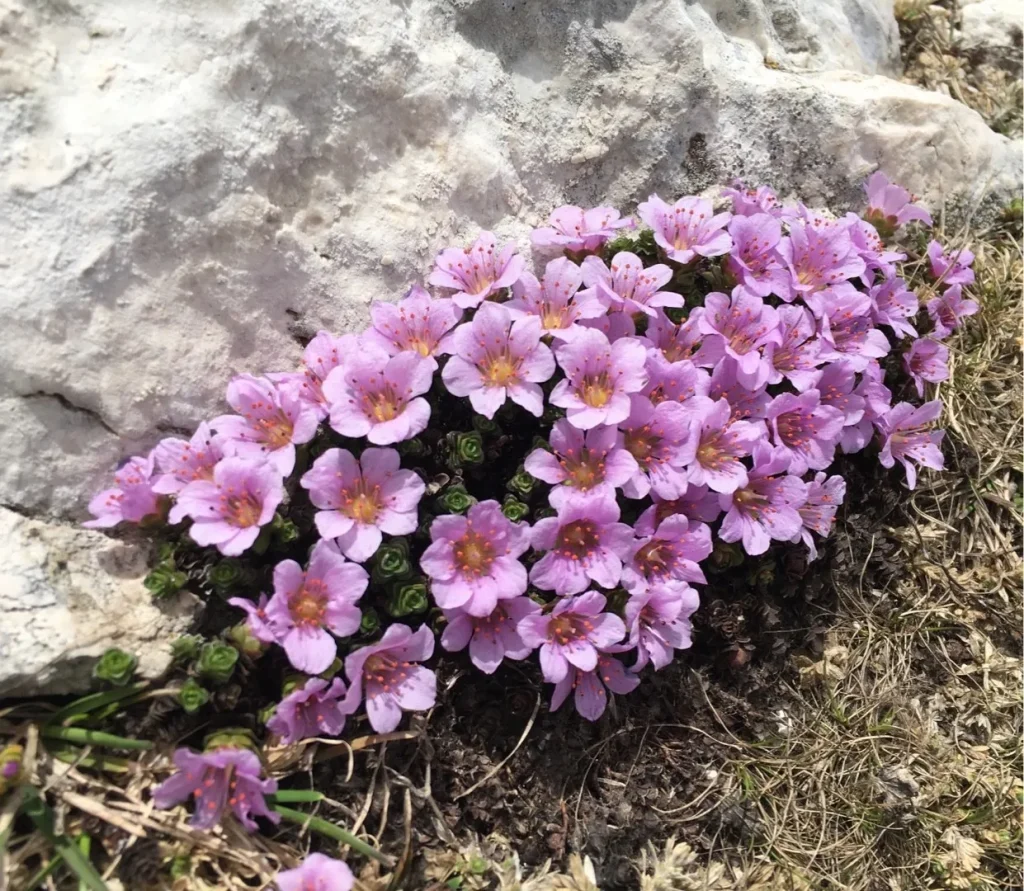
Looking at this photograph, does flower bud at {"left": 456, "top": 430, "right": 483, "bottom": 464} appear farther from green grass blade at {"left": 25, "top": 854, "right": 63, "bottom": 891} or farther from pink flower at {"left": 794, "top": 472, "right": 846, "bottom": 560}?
green grass blade at {"left": 25, "top": 854, "right": 63, "bottom": 891}

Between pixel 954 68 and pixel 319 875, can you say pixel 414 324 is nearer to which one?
pixel 319 875

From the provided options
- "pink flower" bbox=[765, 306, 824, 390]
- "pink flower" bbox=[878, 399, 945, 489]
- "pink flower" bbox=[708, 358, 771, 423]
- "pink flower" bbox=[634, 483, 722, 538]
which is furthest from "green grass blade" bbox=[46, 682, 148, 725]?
"pink flower" bbox=[878, 399, 945, 489]

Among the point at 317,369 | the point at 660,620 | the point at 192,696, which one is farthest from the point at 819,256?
the point at 192,696

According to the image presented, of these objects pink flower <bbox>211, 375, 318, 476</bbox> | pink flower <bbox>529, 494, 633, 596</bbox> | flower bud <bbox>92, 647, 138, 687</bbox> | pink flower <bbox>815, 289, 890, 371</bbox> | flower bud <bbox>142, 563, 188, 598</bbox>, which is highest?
pink flower <bbox>815, 289, 890, 371</bbox>

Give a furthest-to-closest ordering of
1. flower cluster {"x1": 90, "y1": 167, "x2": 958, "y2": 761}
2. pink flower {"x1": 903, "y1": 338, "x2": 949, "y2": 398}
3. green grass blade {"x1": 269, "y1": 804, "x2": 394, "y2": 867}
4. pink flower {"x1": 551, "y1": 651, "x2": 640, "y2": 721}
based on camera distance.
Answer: pink flower {"x1": 903, "y1": 338, "x2": 949, "y2": 398} → pink flower {"x1": 551, "y1": 651, "x2": 640, "y2": 721} → flower cluster {"x1": 90, "y1": 167, "x2": 958, "y2": 761} → green grass blade {"x1": 269, "y1": 804, "x2": 394, "y2": 867}

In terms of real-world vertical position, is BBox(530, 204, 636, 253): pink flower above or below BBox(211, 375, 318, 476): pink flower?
above

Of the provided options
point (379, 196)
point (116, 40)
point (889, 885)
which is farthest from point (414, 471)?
point (889, 885)

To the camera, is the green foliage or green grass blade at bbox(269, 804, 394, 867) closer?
Answer: green grass blade at bbox(269, 804, 394, 867)

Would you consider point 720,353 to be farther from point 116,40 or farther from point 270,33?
point 116,40

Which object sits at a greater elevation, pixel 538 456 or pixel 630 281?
pixel 630 281
